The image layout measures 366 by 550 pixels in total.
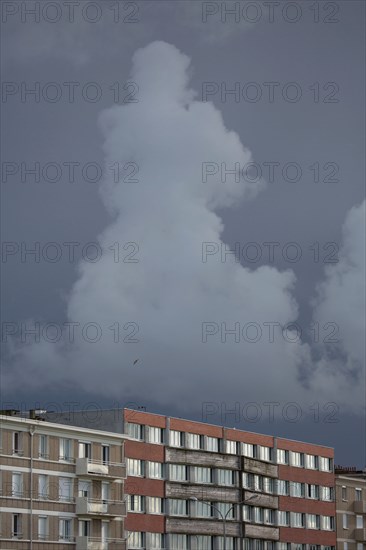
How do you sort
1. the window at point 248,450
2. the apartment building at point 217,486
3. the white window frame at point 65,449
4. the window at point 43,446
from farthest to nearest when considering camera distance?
1. the window at point 248,450
2. the apartment building at point 217,486
3. the white window frame at point 65,449
4. the window at point 43,446

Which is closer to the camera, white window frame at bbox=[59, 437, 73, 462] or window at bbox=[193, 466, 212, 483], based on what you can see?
white window frame at bbox=[59, 437, 73, 462]

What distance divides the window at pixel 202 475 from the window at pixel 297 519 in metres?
19.2

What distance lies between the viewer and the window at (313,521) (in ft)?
476

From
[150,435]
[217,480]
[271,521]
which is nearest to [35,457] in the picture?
[150,435]

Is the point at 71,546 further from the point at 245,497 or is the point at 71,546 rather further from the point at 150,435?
the point at 245,497

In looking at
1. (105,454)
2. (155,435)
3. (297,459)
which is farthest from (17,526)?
(297,459)

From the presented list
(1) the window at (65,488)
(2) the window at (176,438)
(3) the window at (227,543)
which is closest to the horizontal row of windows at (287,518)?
(3) the window at (227,543)

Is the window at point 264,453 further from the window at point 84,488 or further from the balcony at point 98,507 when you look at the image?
the window at point 84,488

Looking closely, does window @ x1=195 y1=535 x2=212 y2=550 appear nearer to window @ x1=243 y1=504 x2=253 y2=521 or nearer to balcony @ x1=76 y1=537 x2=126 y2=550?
window @ x1=243 y1=504 x2=253 y2=521

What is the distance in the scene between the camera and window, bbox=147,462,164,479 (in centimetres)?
11775

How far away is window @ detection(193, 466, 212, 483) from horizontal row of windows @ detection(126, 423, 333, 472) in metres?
2.04

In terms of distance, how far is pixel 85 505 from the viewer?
106125 millimetres

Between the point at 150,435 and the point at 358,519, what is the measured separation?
4577 cm

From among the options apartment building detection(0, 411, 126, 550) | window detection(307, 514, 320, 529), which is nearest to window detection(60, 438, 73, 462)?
apartment building detection(0, 411, 126, 550)
